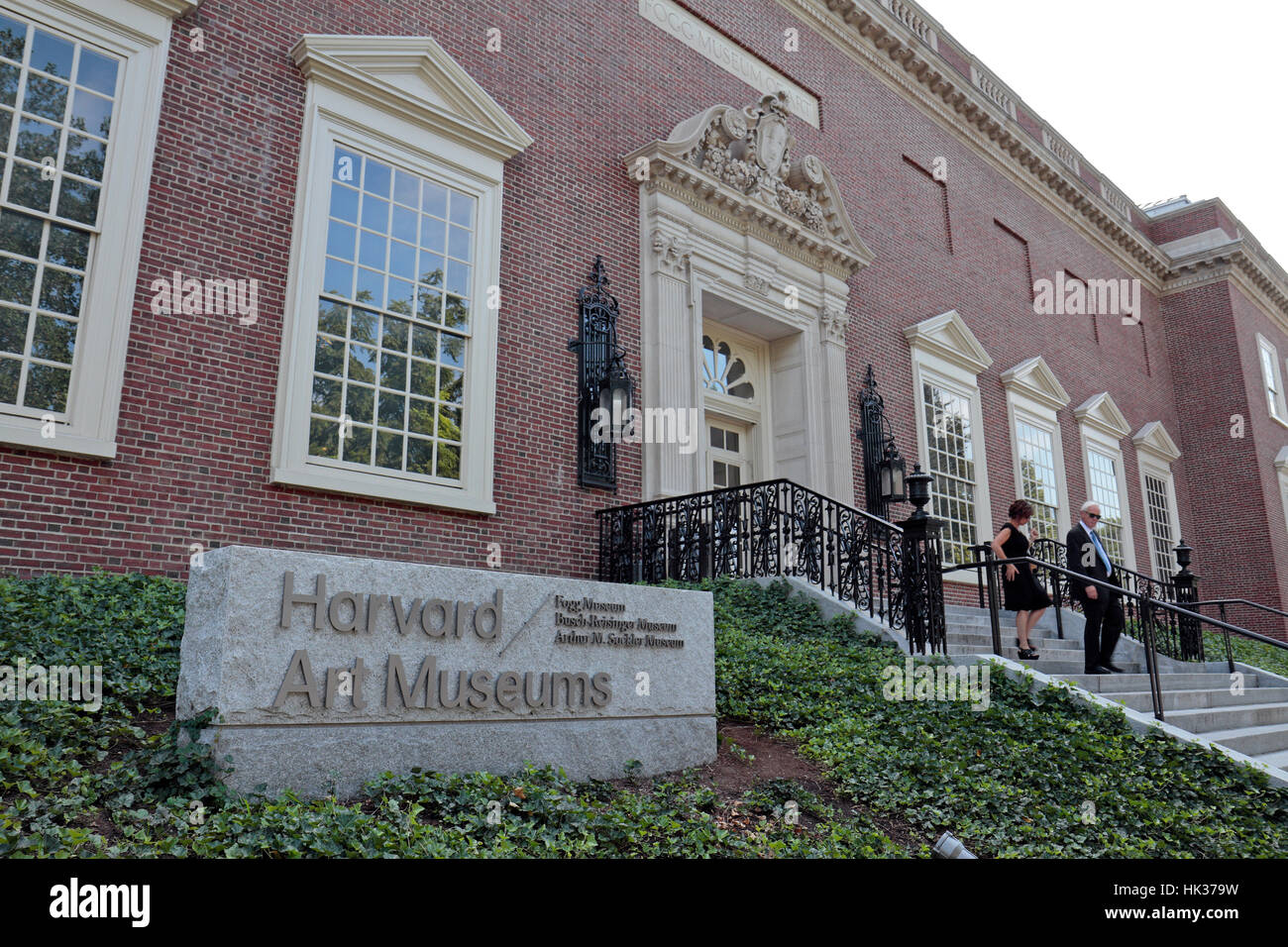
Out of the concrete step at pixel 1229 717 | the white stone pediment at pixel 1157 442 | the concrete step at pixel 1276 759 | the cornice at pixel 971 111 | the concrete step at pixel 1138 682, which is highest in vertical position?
the cornice at pixel 971 111

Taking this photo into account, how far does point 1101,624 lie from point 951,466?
7.69 metres

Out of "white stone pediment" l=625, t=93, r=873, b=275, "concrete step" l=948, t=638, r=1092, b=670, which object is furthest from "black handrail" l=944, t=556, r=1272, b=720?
"white stone pediment" l=625, t=93, r=873, b=275

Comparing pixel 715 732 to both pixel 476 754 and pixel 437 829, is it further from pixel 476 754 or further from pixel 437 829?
pixel 437 829

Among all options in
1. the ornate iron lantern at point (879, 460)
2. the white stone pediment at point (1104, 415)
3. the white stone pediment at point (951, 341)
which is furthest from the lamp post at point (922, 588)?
the white stone pediment at point (1104, 415)

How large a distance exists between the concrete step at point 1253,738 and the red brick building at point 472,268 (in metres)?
6.07

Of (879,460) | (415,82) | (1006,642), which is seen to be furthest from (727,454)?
(415,82)

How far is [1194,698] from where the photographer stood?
9.09 m

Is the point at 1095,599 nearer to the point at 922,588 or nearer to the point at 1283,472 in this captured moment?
the point at 922,588

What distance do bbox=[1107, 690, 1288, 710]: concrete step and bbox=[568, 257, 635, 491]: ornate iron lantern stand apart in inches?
227

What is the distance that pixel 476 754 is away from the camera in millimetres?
5020

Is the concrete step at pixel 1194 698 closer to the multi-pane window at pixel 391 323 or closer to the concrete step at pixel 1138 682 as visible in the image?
the concrete step at pixel 1138 682

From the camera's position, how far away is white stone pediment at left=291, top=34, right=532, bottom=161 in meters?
9.49

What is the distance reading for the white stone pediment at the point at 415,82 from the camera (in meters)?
9.49
